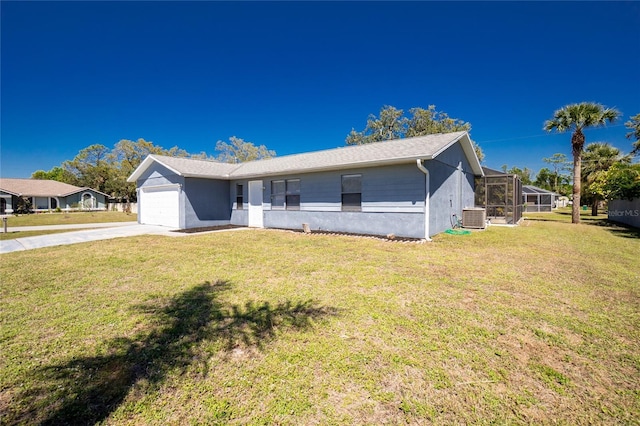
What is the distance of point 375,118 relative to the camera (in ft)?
111

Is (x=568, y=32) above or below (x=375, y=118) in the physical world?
below

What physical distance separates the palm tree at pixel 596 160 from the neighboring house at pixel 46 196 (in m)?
57.8

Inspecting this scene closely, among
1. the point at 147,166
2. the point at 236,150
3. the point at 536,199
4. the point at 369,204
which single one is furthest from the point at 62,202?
the point at 536,199

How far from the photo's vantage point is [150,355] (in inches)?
109

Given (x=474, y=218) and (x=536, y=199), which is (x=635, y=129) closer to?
(x=536, y=199)

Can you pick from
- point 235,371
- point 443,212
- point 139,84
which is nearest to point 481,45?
point 443,212

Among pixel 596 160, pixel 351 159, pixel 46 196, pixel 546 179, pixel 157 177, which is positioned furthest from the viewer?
pixel 546 179

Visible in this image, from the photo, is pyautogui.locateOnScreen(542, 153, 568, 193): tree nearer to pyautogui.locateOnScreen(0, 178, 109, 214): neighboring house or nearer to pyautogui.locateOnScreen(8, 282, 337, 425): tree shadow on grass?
pyautogui.locateOnScreen(8, 282, 337, 425): tree shadow on grass

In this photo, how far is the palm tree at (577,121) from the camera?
16.1 metres

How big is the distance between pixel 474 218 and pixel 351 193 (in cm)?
638

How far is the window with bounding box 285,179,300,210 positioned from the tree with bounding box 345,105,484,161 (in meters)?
22.6

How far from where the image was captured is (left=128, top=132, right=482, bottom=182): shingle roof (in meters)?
9.70

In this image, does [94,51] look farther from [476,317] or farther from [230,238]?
[476,317]

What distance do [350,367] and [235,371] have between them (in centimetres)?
107
